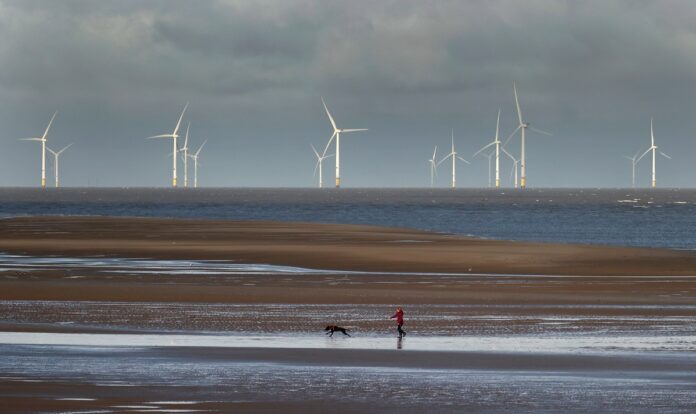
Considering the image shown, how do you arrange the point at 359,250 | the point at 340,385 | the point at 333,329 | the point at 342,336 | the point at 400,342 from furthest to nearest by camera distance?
the point at 359,250 < the point at 342,336 < the point at 333,329 < the point at 400,342 < the point at 340,385

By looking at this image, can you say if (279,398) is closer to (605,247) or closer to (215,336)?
(215,336)

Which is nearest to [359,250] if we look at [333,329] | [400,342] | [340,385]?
[333,329]

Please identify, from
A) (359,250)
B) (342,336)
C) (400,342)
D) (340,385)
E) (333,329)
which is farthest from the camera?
(359,250)

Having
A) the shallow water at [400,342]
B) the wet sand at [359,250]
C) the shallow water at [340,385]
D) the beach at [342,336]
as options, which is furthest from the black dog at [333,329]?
the wet sand at [359,250]

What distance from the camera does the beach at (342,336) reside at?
2027 cm

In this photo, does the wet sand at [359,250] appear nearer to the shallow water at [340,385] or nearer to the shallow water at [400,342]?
the shallow water at [400,342]

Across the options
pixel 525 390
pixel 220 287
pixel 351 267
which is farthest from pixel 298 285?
pixel 525 390

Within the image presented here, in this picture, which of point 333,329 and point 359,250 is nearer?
point 333,329

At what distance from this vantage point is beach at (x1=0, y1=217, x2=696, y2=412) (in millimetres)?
20266

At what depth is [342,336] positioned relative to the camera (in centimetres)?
2802

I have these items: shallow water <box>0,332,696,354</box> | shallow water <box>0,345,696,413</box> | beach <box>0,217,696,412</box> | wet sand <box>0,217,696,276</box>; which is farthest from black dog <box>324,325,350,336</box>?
wet sand <box>0,217,696,276</box>

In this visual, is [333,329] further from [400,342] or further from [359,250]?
[359,250]

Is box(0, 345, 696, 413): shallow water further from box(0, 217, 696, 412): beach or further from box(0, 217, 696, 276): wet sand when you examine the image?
box(0, 217, 696, 276): wet sand

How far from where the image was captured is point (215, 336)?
28.0 m
